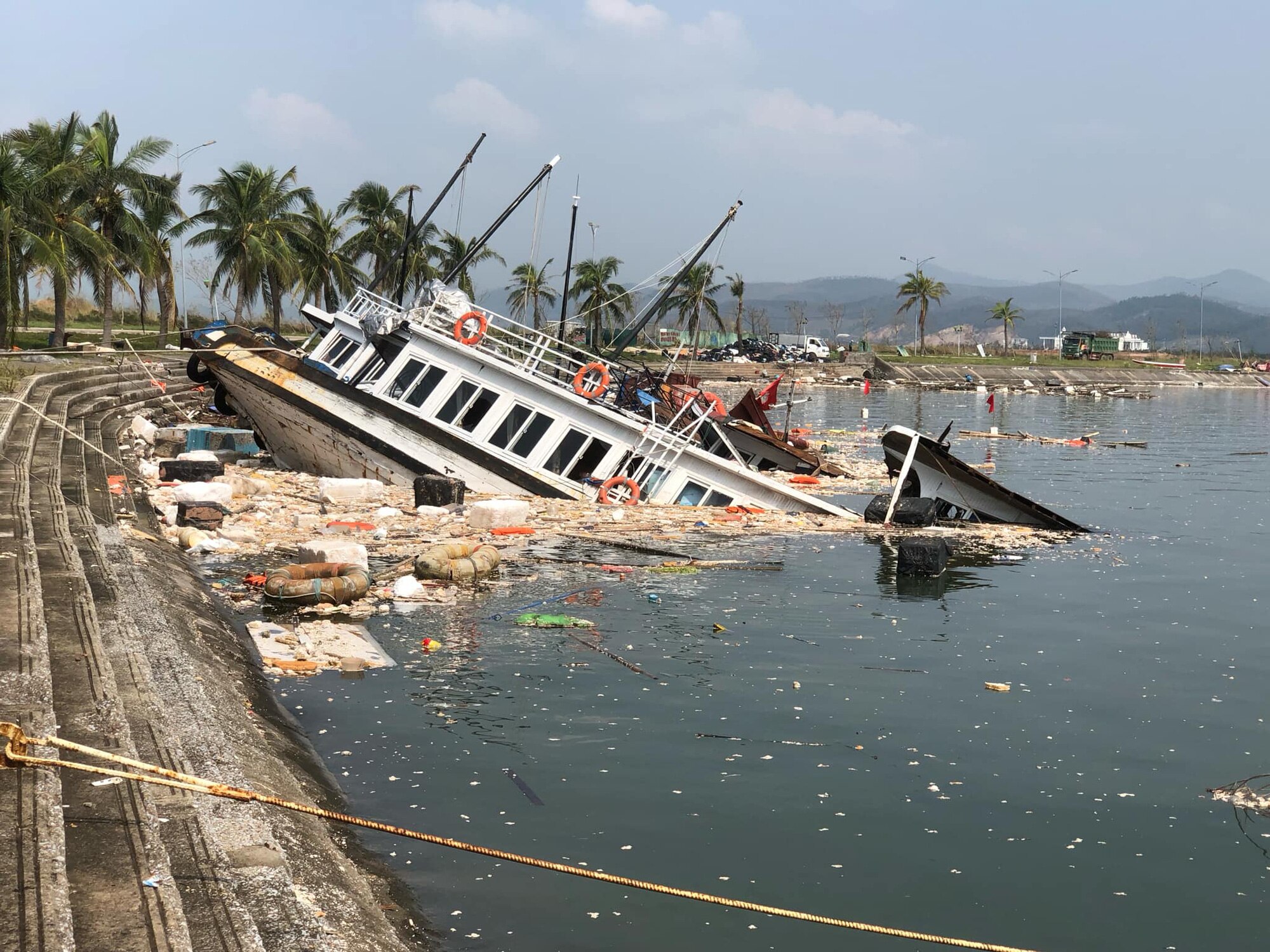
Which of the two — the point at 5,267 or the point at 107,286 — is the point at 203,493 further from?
the point at 107,286

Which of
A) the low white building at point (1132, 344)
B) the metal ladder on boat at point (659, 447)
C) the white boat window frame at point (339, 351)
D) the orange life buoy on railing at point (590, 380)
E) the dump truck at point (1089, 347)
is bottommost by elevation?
the metal ladder on boat at point (659, 447)

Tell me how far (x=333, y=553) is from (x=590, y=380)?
754cm

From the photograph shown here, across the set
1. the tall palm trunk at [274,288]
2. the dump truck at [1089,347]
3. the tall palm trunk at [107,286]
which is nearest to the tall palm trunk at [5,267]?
the tall palm trunk at [107,286]

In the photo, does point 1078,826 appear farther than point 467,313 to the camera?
No

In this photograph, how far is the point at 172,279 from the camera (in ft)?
164

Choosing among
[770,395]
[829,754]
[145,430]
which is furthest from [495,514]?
[770,395]

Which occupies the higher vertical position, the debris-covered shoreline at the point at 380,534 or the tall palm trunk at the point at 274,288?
the tall palm trunk at the point at 274,288

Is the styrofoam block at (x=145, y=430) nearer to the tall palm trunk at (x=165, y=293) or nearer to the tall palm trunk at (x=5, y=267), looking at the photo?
the tall palm trunk at (x=5, y=267)

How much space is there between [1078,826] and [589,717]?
375 cm

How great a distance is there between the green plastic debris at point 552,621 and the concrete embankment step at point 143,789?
9.78ft

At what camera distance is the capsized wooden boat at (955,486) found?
1970 cm

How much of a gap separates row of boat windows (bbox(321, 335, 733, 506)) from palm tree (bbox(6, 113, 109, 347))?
1736cm

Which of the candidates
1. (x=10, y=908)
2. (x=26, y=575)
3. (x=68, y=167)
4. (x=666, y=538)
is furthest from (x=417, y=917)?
(x=68, y=167)

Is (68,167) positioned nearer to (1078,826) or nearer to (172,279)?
(172,279)
